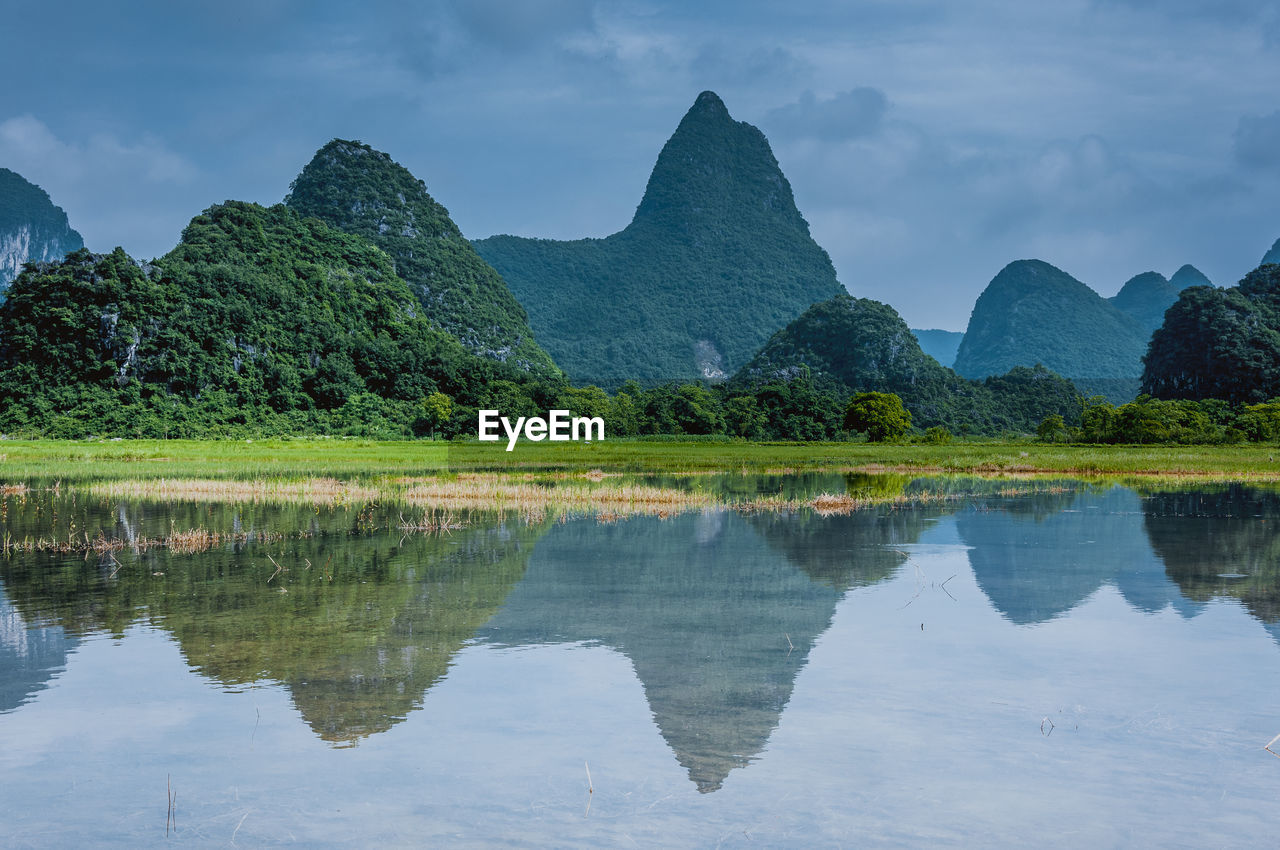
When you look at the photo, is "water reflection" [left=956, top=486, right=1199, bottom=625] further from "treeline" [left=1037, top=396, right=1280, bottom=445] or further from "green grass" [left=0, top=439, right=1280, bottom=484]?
"treeline" [left=1037, top=396, right=1280, bottom=445]

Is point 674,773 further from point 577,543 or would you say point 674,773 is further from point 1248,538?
point 1248,538

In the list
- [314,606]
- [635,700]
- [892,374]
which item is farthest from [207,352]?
[892,374]

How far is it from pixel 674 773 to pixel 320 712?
9.62ft

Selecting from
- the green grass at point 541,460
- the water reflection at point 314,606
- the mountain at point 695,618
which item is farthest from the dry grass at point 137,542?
the green grass at point 541,460

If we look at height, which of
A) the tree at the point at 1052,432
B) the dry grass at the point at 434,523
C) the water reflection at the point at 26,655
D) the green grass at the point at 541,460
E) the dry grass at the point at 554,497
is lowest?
the water reflection at the point at 26,655

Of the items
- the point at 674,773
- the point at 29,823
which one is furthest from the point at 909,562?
the point at 29,823

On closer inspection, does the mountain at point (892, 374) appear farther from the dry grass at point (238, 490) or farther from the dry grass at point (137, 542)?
the dry grass at point (137, 542)

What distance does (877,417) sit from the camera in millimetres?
87562

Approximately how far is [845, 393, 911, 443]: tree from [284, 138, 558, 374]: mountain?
52077 millimetres

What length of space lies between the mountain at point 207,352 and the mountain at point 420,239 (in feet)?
95.1

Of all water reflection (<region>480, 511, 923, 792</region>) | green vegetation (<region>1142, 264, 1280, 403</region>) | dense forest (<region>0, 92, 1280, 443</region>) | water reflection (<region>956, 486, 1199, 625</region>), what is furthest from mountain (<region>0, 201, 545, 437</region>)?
green vegetation (<region>1142, 264, 1280, 403</region>)

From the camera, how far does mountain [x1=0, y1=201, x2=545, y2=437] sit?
75688 millimetres

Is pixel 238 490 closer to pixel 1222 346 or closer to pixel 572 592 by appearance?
pixel 572 592

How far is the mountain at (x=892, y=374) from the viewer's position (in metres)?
124
